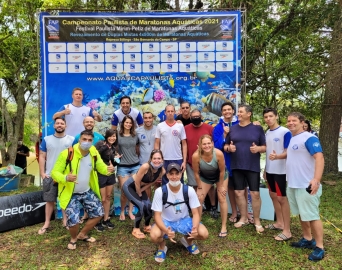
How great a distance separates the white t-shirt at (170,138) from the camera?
445 cm

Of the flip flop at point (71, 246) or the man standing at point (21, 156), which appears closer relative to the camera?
the flip flop at point (71, 246)

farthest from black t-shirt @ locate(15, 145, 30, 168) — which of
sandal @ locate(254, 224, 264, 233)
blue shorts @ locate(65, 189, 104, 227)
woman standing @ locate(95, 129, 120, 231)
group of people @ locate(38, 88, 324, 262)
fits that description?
sandal @ locate(254, 224, 264, 233)

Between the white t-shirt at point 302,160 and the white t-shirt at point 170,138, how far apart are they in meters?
1.68

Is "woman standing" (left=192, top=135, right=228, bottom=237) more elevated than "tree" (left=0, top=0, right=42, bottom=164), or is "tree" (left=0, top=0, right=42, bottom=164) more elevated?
"tree" (left=0, top=0, right=42, bottom=164)

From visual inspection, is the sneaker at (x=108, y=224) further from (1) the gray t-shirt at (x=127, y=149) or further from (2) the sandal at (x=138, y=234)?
(1) the gray t-shirt at (x=127, y=149)

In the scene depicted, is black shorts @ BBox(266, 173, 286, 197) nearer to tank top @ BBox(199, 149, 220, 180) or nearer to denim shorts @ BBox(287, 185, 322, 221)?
denim shorts @ BBox(287, 185, 322, 221)

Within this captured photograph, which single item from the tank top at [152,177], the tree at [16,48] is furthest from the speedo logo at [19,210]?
the tree at [16,48]

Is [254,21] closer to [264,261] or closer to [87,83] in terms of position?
[87,83]

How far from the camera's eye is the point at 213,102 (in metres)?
5.66

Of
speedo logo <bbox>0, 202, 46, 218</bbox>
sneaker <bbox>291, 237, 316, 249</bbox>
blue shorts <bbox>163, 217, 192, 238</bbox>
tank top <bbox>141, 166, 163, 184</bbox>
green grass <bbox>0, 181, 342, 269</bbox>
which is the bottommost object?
green grass <bbox>0, 181, 342, 269</bbox>

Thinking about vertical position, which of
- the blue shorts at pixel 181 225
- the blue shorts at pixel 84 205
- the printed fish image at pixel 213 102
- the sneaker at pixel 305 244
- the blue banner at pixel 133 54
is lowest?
the sneaker at pixel 305 244

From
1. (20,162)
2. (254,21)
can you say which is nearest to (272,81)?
(254,21)

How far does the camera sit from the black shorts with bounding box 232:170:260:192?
4.09 meters

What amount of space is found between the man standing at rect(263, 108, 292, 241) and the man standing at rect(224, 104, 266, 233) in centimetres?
15
